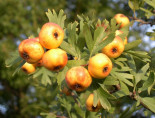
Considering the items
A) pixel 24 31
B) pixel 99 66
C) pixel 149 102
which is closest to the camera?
pixel 99 66

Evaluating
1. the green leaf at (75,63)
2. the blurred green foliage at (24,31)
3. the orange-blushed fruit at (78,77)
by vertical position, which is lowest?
the blurred green foliage at (24,31)

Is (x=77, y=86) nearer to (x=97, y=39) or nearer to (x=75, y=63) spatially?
(x=75, y=63)

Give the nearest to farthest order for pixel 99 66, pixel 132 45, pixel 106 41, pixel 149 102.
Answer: pixel 99 66, pixel 106 41, pixel 132 45, pixel 149 102

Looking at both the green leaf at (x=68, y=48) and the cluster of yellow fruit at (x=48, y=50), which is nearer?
the cluster of yellow fruit at (x=48, y=50)

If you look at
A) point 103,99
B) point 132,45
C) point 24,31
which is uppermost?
point 132,45

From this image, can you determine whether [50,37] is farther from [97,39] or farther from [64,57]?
[97,39]

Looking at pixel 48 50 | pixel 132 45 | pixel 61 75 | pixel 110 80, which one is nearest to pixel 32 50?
pixel 48 50

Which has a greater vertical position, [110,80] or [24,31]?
[110,80]

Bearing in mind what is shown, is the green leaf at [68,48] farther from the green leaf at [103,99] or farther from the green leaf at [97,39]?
the green leaf at [103,99]

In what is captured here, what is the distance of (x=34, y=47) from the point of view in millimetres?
1065

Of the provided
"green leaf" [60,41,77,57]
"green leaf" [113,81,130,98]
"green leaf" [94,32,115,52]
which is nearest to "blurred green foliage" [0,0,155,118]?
"green leaf" [113,81,130,98]

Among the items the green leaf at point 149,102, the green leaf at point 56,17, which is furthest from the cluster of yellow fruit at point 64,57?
the green leaf at point 149,102

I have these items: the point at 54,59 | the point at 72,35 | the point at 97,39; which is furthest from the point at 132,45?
the point at 54,59

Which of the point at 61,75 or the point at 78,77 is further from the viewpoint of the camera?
the point at 61,75
